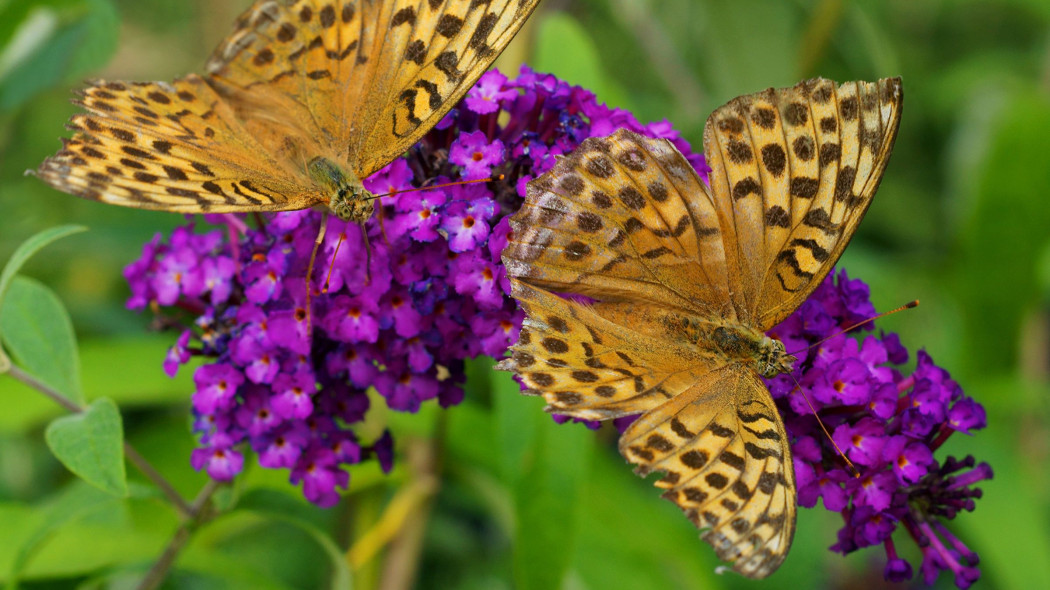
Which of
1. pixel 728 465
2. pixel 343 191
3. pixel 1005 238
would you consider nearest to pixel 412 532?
pixel 343 191

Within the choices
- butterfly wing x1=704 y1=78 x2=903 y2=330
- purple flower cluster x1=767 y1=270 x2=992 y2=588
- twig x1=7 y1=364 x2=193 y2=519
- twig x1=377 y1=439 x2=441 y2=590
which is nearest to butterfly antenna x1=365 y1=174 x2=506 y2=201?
butterfly wing x1=704 y1=78 x2=903 y2=330

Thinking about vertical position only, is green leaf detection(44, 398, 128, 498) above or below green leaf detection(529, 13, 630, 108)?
below

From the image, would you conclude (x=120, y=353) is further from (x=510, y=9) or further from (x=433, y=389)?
(x=510, y=9)

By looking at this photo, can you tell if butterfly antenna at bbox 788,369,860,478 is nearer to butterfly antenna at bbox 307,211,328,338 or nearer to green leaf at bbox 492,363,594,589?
green leaf at bbox 492,363,594,589

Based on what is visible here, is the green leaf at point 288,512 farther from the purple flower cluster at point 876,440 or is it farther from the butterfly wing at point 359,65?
the purple flower cluster at point 876,440

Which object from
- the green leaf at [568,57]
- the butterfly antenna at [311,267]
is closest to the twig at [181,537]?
the butterfly antenna at [311,267]
